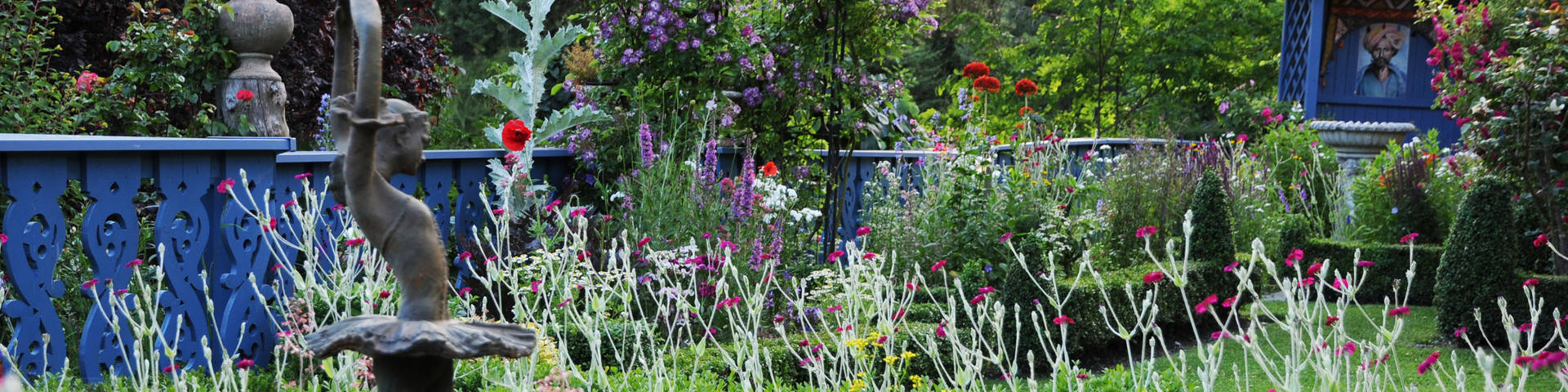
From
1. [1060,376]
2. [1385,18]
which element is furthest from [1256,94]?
[1060,376]

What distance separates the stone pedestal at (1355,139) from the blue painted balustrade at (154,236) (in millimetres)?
7269

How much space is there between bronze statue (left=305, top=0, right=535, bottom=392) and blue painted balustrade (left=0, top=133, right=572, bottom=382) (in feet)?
5.50

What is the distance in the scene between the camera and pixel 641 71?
5910 millimetres

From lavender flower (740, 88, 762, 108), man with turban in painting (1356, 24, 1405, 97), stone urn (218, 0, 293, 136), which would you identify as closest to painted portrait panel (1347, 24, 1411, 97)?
man with turban in painting (1356, 24, 1405, 97)

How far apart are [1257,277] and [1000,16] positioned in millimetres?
16144

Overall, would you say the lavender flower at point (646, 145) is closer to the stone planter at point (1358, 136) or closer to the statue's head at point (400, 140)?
the statue's head at point (400, 140)

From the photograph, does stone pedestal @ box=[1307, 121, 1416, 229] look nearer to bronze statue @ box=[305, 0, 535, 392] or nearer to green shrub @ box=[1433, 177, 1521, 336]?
green shrub @ box=[1433, 177, 1521, 336]

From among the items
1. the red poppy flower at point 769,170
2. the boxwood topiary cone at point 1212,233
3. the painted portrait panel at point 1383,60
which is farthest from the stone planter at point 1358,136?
the red poppy flower at point 769,170

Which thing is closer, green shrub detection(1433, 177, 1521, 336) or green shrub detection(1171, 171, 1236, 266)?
green shrub detection(1433, 177, 1521, 336)

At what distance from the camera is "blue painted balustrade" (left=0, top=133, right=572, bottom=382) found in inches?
124

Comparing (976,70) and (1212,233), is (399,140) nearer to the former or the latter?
(1212,233)

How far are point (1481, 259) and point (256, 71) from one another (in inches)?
252

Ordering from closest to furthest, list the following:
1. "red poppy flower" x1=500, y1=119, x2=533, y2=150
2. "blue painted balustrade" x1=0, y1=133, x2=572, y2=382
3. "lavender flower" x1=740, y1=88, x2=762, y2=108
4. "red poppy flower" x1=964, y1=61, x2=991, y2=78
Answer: "blue painted balustrade" x1=0, y1=133, x2=572, y2=382, "red poppy flower" x1=500, y1=119, x2=533, y2=150, "lavender flower" x1=740, y1=88, x2=762, y2=108, "red poppy flower" x1=964, y1=61, x2=991, y2=78

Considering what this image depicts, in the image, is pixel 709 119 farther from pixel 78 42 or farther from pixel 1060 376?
pixel 78 42
